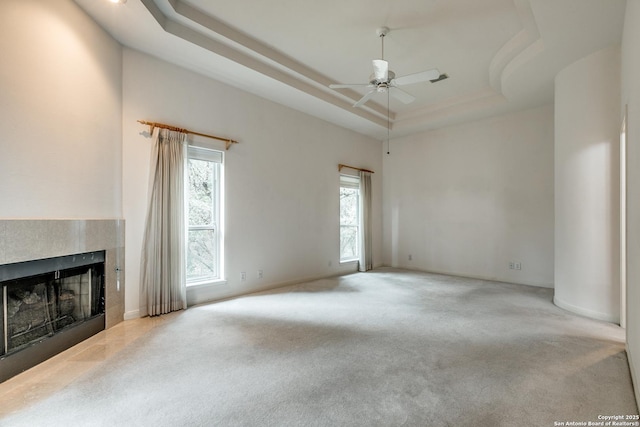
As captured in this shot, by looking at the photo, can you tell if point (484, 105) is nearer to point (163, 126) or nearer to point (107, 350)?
point (163, 126)

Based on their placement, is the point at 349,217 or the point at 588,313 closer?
the point at 588,313

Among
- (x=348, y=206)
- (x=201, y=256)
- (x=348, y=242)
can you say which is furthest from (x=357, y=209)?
(x=201, y=256)

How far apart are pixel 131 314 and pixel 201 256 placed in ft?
3.56

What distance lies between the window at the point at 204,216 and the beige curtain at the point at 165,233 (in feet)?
0.82

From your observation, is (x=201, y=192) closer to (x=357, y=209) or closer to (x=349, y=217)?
(x=349, y=217)

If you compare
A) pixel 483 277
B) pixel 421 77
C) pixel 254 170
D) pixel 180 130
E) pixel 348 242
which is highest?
pixel 421 77

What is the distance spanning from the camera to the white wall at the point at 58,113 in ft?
7.66

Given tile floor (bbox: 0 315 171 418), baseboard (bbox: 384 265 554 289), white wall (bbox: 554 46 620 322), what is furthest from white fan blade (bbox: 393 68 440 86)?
baseboard (bbox: 384 265 554 289)

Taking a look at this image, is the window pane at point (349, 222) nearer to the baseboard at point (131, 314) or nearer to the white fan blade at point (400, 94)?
the white fan blade at point (400, 94)

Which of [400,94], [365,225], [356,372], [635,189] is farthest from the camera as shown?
[365,225]

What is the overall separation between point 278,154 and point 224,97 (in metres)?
1.23

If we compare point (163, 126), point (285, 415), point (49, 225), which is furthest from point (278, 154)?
point (285, 415)

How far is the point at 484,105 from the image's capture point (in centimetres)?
537

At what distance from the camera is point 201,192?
14.2 ft
